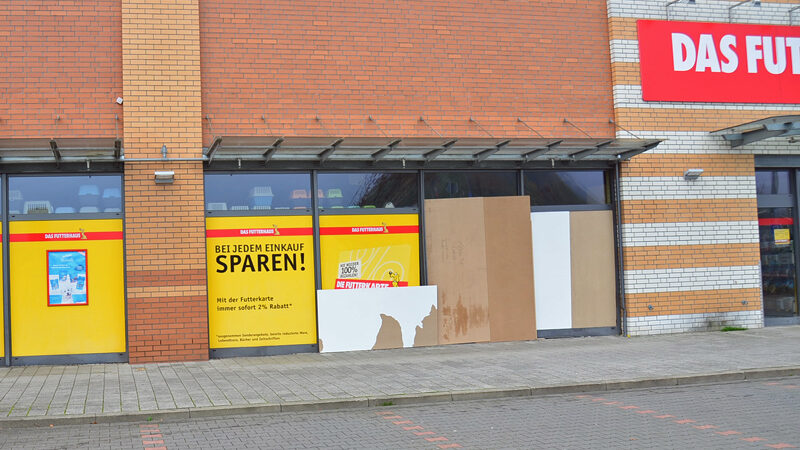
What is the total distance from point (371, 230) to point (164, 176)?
337cm

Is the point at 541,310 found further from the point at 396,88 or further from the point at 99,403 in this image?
the point at 99,403

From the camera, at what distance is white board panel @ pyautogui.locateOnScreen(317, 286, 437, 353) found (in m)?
13.1

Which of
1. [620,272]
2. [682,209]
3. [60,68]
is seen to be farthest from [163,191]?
[682,209]

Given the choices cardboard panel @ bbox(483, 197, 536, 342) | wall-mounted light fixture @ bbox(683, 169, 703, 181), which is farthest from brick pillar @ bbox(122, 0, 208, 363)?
wall-mounted light fixture @ bbox(683, 169, 703, 181)

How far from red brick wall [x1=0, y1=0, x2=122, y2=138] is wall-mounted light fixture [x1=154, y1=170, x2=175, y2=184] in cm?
91

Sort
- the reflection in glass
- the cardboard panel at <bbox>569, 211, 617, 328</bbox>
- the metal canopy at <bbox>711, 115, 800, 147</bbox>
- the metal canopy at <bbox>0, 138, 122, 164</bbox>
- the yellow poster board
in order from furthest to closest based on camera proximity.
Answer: the reflection in glass
the cardboard panel at <bbox>569, 211, 617, 328</bbox>
the metal canopy at <bbox>711, 115, 800, 147</bbox>
the yellow poster board
the metal canopy at <bbox>0, 138, 122, 164</bbox>

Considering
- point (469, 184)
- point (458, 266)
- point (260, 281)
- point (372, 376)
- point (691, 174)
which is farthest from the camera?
point (691, 174)

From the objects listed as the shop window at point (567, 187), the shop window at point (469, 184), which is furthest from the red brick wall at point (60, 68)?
the shop window at point (567, 187)

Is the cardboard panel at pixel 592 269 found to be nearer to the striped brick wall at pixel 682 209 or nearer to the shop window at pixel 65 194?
the striped brick wall at pixel 682 209

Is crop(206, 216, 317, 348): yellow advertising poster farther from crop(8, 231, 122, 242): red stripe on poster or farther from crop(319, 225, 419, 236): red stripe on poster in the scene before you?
crop(8, 231, 122, 242): red stripe on poster

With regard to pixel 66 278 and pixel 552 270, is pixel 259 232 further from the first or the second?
pixel 552 270

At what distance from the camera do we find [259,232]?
12.9 metres

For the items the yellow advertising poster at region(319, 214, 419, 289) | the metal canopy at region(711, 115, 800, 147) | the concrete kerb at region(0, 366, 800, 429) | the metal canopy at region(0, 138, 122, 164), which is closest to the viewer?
the concrete kerb at region(0, 366, 800, 429)

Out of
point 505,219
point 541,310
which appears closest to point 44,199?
point 505,219
